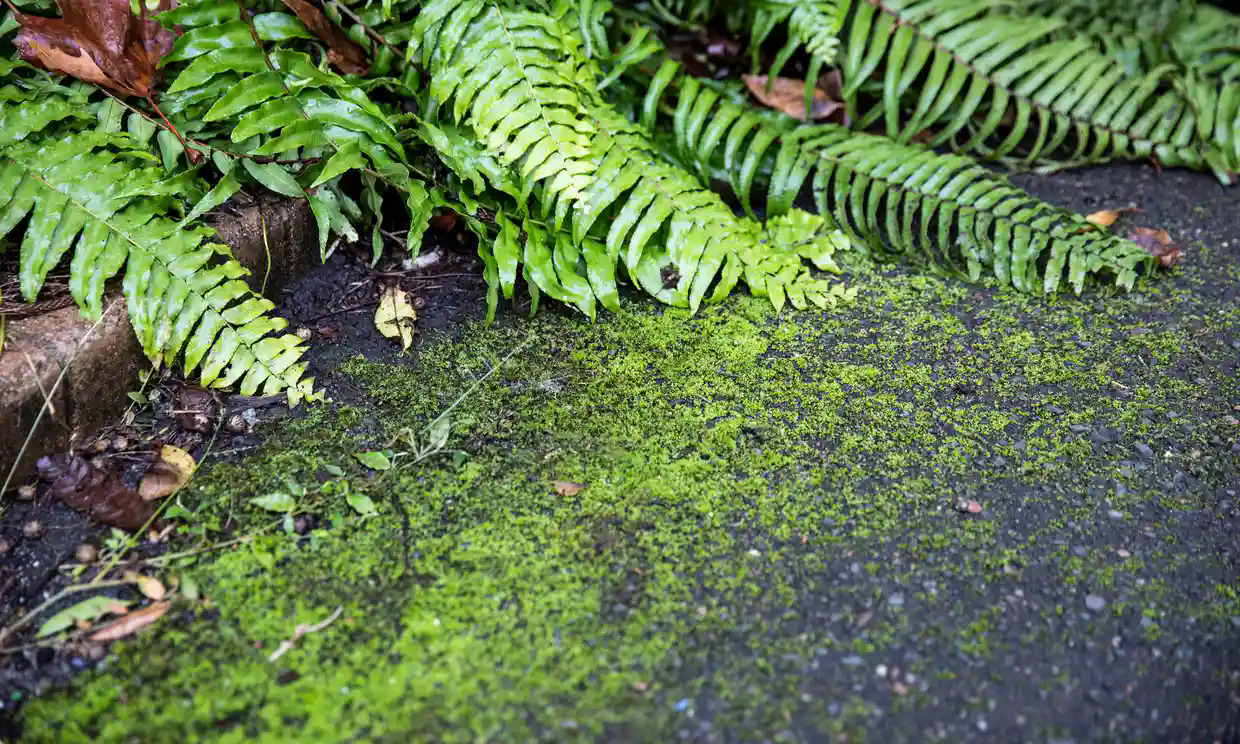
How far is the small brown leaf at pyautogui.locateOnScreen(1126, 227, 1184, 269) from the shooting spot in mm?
2971

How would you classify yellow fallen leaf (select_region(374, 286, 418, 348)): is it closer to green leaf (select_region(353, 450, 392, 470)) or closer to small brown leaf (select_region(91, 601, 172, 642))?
green leaf (select_region(353, 450, 392, 470))

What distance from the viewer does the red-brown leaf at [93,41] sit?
7.60 ft

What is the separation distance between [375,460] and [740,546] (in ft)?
2.97

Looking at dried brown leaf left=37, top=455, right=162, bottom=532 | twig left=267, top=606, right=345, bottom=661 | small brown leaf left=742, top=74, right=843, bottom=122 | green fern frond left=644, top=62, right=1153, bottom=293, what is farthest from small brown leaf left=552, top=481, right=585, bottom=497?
small brown leaf left=742, top=74, right=843, bottom=122

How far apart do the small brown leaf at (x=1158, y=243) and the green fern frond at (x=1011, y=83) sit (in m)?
0.44

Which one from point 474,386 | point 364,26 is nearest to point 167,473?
point 474,386

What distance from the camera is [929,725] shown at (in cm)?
163

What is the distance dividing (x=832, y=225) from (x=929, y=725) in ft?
6.17

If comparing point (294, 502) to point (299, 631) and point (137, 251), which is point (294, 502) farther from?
point (137, 251)

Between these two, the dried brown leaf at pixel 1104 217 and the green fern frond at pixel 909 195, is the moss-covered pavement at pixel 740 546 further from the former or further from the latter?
the dried brown leaf at pixel 1104 217

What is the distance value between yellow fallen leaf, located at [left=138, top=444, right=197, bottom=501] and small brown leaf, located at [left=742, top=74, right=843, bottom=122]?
233 centimetres

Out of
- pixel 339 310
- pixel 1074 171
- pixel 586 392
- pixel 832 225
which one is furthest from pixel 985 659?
pixel 1074 171

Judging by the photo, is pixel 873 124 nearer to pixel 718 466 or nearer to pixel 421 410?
pixel 718 466

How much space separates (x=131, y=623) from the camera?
1.80 meters
